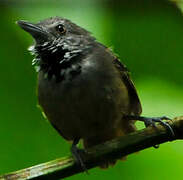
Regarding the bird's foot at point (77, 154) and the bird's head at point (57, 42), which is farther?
the bird's head at point (57, 42)

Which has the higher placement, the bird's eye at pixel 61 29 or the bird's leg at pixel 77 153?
the bird's eye at pixel 61 29

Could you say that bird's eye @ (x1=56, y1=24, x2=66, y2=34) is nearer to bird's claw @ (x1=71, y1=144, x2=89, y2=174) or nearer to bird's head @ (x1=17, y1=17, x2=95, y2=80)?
bird's head @ (x1=17, y1=17, x2=95, y2=80)

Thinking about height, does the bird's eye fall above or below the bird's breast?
above

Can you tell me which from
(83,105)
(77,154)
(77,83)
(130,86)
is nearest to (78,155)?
(77,154)

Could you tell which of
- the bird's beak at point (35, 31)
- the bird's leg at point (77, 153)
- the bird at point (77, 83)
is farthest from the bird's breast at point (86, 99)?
the bird's beak at point (35, 31)

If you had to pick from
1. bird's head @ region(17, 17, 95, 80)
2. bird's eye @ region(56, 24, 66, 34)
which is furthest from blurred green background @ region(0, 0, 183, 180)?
bird's eye @ region(56, 24, 66, 34)

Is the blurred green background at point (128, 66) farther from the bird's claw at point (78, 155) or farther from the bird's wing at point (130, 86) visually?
the bird's wing at point (130, 86)

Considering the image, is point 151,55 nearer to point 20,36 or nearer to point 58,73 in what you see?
point 58,73

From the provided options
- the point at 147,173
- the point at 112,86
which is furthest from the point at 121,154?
the point at 112,86
